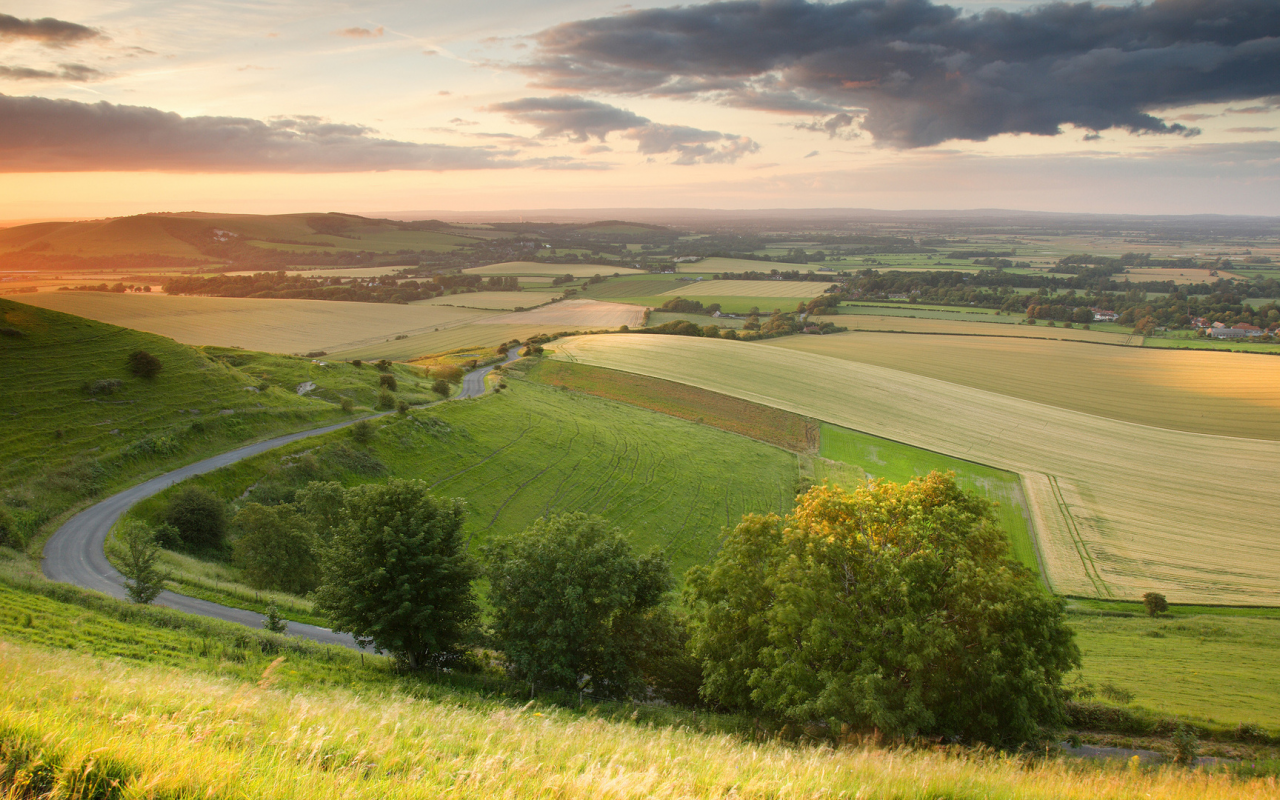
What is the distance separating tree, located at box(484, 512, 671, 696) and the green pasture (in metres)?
32.1

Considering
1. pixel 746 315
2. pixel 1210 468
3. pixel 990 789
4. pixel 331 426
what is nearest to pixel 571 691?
pixel 990 789

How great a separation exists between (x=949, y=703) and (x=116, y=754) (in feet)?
69.8

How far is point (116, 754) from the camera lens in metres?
6.09

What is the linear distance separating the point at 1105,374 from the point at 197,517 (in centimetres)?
10901

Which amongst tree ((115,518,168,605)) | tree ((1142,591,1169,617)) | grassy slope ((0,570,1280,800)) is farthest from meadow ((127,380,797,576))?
grassy slope ((0,570,1280,800))

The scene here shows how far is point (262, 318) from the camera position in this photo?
381ft

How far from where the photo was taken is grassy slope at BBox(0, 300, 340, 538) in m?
37.2

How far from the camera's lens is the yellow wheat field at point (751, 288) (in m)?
166

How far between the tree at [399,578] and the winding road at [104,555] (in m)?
4.49

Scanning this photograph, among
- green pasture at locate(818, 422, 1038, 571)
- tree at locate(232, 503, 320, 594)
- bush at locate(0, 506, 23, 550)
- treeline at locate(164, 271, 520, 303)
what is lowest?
green pasture at locate(818, 422, 1038, 571)

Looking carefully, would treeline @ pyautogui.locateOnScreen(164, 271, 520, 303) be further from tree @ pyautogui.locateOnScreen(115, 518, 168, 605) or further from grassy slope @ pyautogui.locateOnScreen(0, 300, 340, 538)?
tree @ pyautogui.locateOnScreen(115, 518, 168, 605)

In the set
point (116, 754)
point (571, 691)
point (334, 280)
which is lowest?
point (571, 691)

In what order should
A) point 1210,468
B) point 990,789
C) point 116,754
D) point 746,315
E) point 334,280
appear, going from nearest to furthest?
point 116,754 → point 990,789 → point 1210,468 → point 746,315 → point 334,280

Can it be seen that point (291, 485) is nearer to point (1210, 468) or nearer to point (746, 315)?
point (1210, 468)
